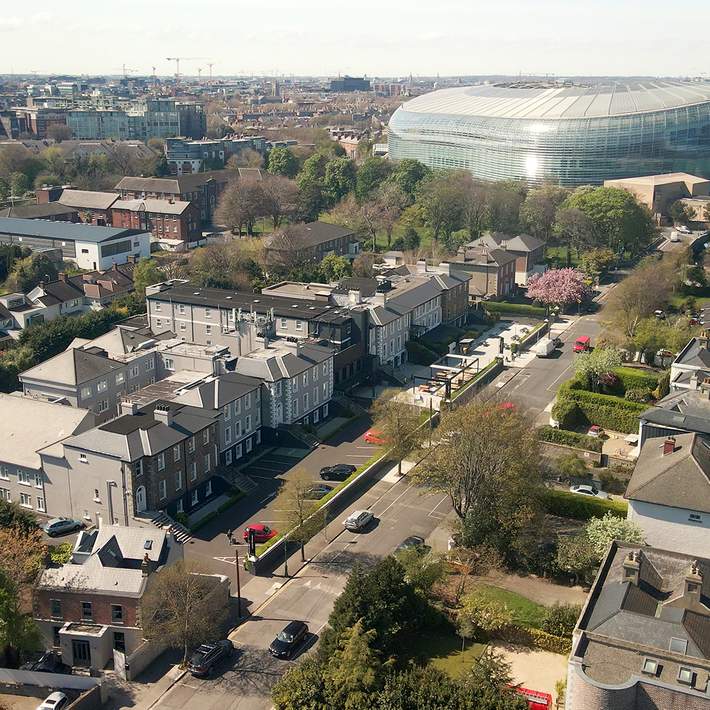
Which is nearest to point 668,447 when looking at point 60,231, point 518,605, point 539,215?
point 518,605

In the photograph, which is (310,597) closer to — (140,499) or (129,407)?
(140,499)

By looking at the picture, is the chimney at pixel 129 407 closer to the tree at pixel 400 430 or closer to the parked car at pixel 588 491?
the tree at pixel 400 430

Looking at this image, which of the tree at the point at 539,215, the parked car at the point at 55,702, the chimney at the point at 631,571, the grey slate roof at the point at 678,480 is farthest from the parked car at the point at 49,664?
the tree at the point at 539,215

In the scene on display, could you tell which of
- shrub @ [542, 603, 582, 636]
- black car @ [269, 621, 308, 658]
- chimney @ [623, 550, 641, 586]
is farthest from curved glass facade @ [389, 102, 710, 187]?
black car @ [269, 621, 308, 658]

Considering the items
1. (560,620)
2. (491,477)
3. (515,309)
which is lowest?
(560,620)

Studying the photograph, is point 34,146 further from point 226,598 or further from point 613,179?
point 226,598

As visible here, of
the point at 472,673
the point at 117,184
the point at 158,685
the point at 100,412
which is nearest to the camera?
the point at 472,673

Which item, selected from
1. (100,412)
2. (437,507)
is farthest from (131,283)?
(437,507)
